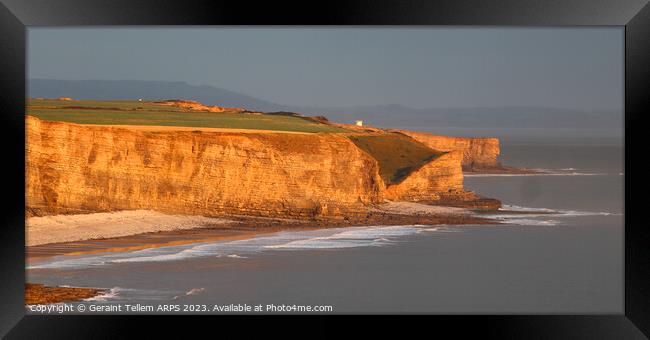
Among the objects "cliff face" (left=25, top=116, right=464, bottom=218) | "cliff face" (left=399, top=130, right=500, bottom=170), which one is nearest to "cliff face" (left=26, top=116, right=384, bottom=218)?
"cliff face" (left=25, top=116, right=464, bottom=218)

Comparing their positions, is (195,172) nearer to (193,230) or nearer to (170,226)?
(170,226)

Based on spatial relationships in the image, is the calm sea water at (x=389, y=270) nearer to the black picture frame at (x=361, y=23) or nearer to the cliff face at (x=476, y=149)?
the black picture frame at (x=361, y=23)

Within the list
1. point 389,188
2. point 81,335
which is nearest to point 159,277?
point 81,335

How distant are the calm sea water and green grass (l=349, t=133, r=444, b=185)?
5995 millimetres

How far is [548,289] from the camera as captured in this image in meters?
18.3

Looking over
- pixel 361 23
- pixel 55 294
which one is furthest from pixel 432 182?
pixel 361 23

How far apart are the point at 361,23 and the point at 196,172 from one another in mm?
15870

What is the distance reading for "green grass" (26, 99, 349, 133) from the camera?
100 ft

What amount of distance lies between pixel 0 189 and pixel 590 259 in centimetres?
1325

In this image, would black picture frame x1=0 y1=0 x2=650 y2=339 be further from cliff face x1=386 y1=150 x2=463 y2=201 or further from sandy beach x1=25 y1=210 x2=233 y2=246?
cliff face x1=386 y1=150 x2=463 y2=201

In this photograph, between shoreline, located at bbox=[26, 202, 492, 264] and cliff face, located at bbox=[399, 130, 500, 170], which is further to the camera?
cliff face, located at bbox=[399, 130, 500, 170]

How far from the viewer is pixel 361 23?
40.5 ft

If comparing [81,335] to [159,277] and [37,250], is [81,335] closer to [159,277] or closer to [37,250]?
[159,277]

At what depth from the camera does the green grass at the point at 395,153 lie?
32875mm
